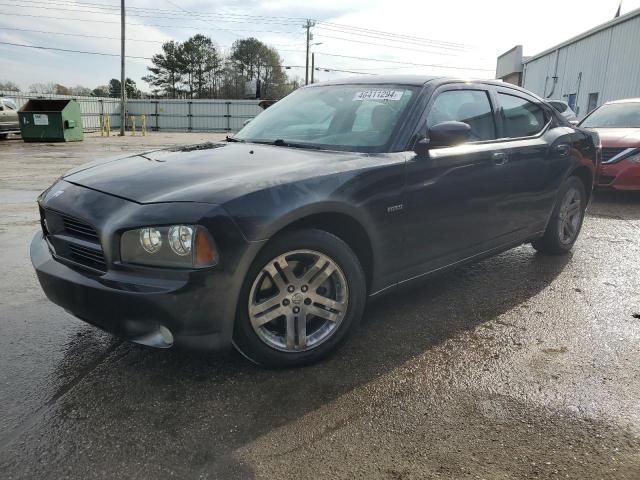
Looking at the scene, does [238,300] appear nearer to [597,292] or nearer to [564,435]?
[564,435]

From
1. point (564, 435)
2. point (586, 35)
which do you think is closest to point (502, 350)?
point (564, 435)

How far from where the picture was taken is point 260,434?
2.22m

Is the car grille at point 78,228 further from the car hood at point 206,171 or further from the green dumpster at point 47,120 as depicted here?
the green dumpster at point 47,120

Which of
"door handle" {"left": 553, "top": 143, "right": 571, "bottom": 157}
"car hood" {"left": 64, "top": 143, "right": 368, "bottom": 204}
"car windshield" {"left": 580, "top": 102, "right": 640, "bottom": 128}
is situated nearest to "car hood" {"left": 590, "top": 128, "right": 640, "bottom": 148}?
"car windshield" {"left": 580, "top": 102, "right": 640, "bottom": 128}

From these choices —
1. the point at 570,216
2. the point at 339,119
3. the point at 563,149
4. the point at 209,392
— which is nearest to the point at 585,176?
the point at 570,216

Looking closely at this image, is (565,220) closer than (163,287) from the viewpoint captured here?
No

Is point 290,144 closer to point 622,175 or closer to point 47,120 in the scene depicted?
point 622,175

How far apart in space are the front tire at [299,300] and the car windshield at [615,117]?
792cm

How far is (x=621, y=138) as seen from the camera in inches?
305

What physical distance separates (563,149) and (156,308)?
3.76m

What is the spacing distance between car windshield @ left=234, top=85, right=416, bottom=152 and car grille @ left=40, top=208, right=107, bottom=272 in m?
1.43

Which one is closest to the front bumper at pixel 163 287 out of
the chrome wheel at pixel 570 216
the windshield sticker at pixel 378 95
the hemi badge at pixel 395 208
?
the hemi badge at pixel 395 208

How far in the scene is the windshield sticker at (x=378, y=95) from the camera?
11.2 feet

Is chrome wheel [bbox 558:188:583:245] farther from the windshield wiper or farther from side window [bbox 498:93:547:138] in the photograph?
the windshield wiper
